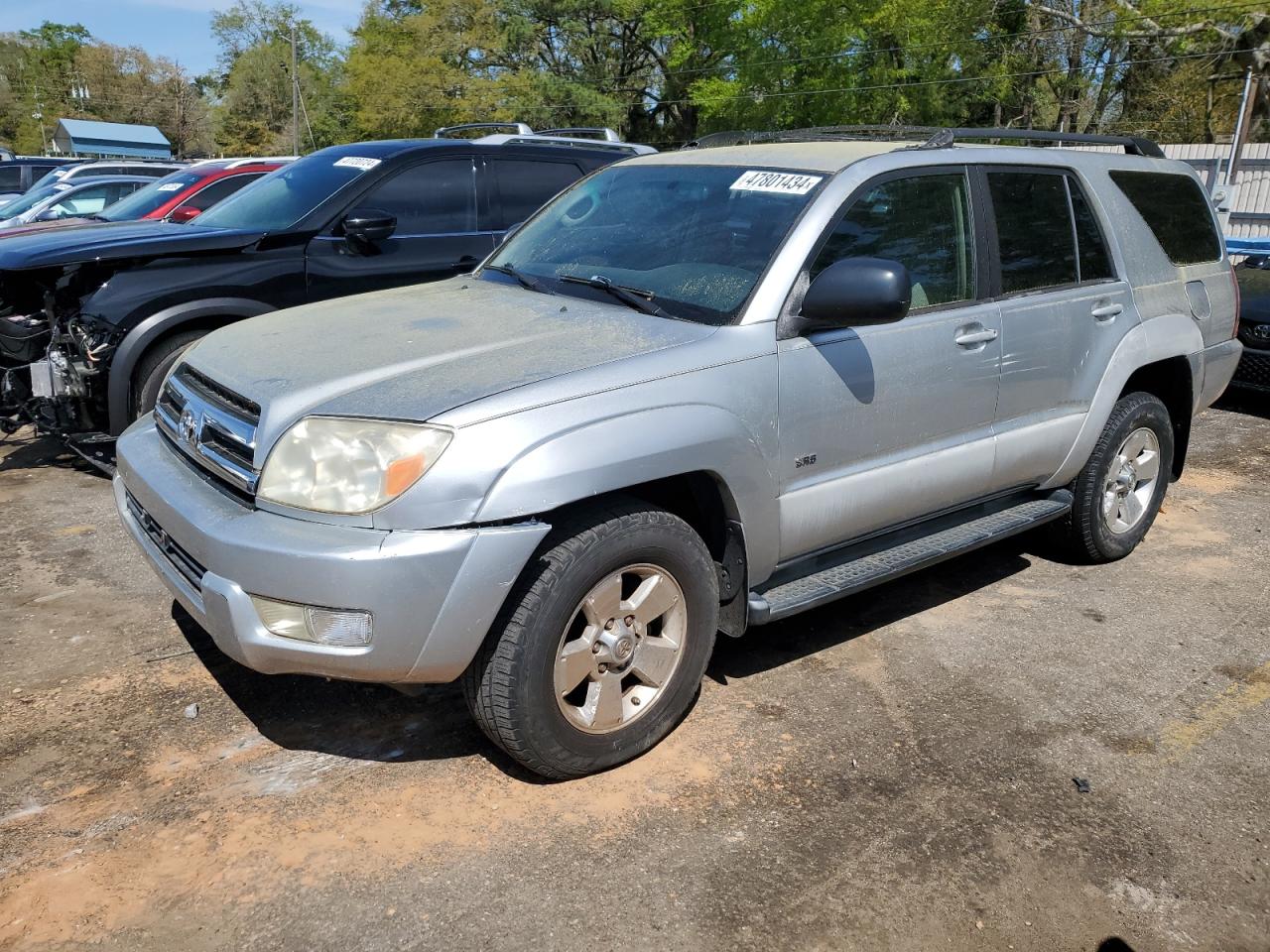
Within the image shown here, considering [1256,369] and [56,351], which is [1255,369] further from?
[56,351]

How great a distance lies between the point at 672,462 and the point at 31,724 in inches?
87.7

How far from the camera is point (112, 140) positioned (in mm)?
54250

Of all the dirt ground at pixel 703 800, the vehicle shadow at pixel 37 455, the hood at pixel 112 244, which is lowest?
the dirt ground at pixel 703 800

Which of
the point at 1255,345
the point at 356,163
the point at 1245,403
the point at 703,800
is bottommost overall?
the point at 703,800

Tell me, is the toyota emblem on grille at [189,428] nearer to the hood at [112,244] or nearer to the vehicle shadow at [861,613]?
the vehicle shadow at [861,613]

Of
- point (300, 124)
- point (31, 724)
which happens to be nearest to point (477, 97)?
point (300, 124)

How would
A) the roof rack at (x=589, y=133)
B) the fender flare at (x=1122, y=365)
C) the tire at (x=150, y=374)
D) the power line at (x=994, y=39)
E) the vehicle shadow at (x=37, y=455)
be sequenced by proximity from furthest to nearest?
the power line at (x=994, y=39) < the roof rack at (x=589, y=133) < the vehicle shadow at (x=37, y=455) < the tire at (x=150, y=374) < the fender flare at (x=1122, y=365)

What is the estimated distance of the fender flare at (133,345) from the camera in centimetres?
538

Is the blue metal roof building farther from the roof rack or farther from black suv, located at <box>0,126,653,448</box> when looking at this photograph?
black suv, located at <box>0,126,653,448</box>

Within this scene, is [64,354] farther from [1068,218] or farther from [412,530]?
[1068,218]

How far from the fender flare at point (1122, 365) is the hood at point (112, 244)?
4.46 metres

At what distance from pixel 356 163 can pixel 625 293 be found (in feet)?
12.1

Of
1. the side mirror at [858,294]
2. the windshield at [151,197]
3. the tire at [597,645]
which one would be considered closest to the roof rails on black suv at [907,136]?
the side mirror at [858,294]

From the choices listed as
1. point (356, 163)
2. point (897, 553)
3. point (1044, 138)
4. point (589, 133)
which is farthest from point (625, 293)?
point (589, 133)
